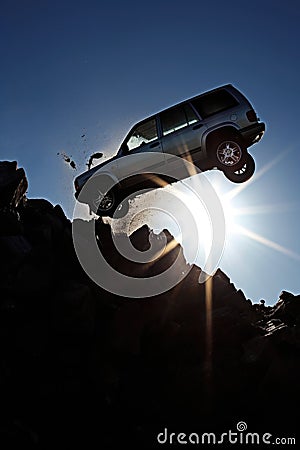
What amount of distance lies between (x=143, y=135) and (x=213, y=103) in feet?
6.08

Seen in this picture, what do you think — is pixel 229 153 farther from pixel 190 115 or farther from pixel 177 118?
pixel 177 118

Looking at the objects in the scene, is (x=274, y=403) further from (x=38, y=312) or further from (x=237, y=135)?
(x=237, y=135)

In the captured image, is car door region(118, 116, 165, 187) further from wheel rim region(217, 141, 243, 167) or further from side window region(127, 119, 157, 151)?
wheel rim region(217, 141, 243, 167)

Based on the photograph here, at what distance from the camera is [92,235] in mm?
8734

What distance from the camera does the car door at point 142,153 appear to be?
951 centimetres

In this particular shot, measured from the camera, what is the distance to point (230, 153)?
8.95 meters

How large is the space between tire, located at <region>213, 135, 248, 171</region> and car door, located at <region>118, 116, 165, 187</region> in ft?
→ 4.27

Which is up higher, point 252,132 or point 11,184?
point 252,132

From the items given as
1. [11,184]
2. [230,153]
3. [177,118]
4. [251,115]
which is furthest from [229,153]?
[11,184]

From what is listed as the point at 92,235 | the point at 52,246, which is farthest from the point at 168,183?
the point at 52,246

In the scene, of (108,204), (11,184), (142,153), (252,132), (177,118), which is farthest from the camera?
(108,204)

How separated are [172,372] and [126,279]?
209 cm

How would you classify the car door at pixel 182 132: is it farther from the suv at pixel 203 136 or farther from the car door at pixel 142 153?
the car door at pixel 142 153

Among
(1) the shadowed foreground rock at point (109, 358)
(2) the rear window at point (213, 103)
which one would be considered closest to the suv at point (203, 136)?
(2) the rear window at point (213, 103)
